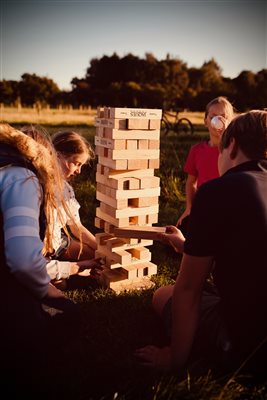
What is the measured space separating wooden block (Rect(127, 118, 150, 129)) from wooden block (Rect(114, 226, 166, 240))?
885 mm

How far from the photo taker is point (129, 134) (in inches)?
143

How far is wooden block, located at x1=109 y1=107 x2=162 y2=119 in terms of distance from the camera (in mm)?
3521

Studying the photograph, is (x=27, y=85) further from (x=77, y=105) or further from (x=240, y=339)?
(x=240, y=339)

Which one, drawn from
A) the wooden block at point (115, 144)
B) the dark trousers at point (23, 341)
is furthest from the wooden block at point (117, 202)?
the dark trousers at point (23, 341)

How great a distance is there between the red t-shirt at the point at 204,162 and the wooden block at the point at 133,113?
40.1 inches

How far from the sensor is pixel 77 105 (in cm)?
3875

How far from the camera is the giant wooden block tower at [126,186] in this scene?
11.9 feet

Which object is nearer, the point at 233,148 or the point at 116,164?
the point at 233,148

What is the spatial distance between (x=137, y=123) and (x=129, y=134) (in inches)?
4.8

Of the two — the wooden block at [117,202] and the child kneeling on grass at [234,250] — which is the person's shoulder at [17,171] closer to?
the child kneeling on grass at [234,250]

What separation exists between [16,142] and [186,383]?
1696mm

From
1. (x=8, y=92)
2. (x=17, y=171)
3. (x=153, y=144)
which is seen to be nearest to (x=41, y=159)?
(x=17, y=171)

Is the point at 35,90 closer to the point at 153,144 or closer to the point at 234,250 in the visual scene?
the point at 153,144

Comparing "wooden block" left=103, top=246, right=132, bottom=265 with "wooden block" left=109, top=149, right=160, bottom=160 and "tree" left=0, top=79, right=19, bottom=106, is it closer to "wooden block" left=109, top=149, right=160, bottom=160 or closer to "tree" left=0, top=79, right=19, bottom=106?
"wooden block" left=109, top=149, right=160, bottom=160
